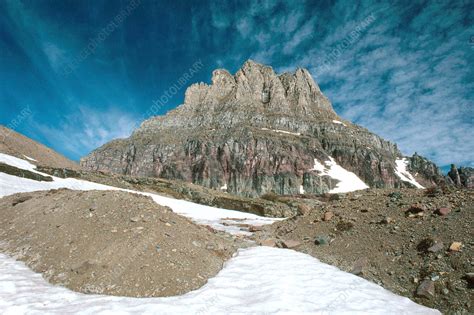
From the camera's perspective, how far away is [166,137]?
165250 mm

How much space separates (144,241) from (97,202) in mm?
5074

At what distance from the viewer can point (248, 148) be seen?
146250 mm

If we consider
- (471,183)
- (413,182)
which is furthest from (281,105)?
(471,183)

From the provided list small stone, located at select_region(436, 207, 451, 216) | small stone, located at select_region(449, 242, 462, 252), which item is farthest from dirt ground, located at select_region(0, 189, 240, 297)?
small stone, located at select_region(436, 207, 451, 216)

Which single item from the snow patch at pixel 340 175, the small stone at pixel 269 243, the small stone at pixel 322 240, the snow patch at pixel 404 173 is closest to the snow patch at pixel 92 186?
the small stone at pixel 269 243

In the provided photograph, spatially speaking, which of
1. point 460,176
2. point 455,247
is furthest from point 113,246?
point 460,176

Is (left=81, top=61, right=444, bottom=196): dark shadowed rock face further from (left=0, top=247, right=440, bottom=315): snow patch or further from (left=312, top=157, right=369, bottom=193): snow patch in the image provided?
(left=0, top=247, right=440, bottom=315): snow patch

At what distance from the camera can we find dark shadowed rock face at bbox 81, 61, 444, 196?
140 m

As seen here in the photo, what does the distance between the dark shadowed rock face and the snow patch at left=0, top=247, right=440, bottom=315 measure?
12415 centimetres

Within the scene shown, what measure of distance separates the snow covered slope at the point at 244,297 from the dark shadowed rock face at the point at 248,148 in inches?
4873

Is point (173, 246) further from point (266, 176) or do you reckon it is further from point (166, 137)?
point (166, 137)

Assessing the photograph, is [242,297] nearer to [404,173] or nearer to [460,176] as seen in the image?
[404,173]

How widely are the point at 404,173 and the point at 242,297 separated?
18317cm

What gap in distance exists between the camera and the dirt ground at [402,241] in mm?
8594
